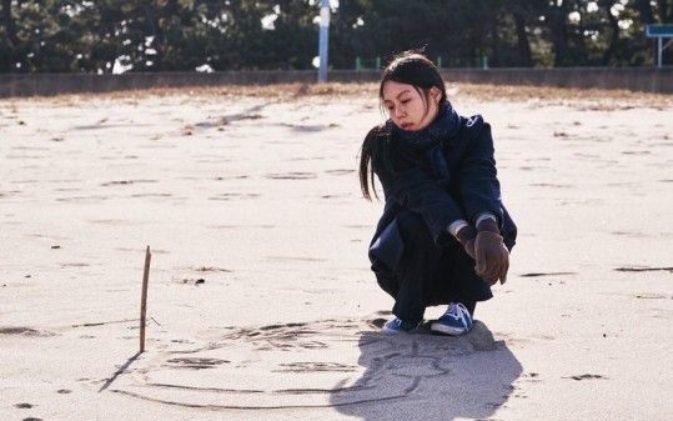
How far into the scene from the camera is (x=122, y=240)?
564 centimetres

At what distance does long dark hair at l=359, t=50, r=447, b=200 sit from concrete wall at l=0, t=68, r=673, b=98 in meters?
15.7

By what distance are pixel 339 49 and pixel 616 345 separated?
27.7 m

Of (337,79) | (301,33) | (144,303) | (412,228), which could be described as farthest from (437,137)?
(301,33)

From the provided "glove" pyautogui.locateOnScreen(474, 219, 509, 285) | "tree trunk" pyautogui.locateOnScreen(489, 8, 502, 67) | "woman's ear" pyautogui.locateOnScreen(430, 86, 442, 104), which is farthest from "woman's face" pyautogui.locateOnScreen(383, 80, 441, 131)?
"tree trunk" pyautogui.locateOnScreen(489, 8, 502, 67)

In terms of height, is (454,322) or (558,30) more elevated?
(558,30)

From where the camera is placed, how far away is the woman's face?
3.78m

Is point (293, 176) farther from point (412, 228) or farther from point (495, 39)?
point (495, 39)

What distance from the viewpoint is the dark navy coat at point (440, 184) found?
3.71 m

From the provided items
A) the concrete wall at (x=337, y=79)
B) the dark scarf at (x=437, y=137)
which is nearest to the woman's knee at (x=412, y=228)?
the dark scarf at (x=437, y=137)

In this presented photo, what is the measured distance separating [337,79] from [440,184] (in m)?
17.6

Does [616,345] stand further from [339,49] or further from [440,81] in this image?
[339,49]

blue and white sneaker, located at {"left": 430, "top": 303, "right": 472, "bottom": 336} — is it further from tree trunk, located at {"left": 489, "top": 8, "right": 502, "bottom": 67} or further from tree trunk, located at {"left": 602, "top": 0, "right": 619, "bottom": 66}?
tree trunk, located at {"left": 602, "top": 0, "right": 619, "bottom": 66}

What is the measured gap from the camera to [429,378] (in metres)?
3.24

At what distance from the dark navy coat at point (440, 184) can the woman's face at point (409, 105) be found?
0.09 m
